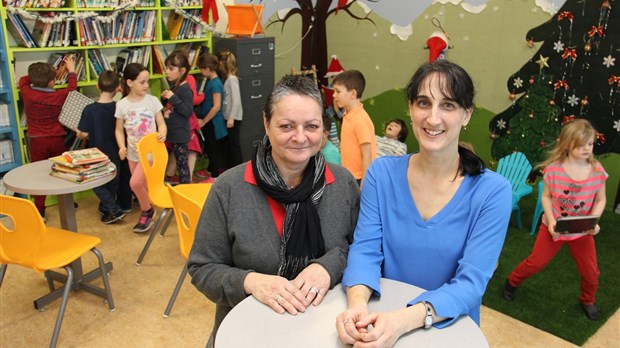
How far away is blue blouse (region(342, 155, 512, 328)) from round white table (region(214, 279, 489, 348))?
51 millimetres

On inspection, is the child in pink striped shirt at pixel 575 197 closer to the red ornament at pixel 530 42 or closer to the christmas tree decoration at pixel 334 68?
the red ornament at pixel 530 42

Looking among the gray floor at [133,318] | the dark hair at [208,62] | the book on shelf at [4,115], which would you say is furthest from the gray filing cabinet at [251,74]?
the gray floor at [133,318]

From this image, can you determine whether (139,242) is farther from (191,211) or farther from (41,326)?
(191,211)

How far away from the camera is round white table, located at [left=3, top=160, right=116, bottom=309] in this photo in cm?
338

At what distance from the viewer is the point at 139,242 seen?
4.63 m

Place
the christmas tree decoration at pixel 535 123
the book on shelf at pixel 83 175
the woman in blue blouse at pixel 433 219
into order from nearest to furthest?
the woman in blue blouse at pixel 433 219
the book on shelf at pixel 83 175
the christmas tree decoration at pixel 535 123

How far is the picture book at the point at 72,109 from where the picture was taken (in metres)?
4.86

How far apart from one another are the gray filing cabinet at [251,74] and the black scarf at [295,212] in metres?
4.45

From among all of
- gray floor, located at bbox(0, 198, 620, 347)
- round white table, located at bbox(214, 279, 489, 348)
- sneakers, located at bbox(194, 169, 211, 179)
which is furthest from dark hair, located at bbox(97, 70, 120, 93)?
round white table, located at bbox(214, 279, 489, 348)

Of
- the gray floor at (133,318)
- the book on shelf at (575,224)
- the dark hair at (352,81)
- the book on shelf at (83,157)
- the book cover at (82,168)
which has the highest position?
the dark hair at (352,81)

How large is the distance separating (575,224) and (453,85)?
7.26 ft

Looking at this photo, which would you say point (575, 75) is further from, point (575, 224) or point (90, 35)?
point (90, 35)

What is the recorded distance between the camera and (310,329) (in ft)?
5.10

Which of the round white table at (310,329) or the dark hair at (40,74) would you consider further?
the dark hair at (40,74)
